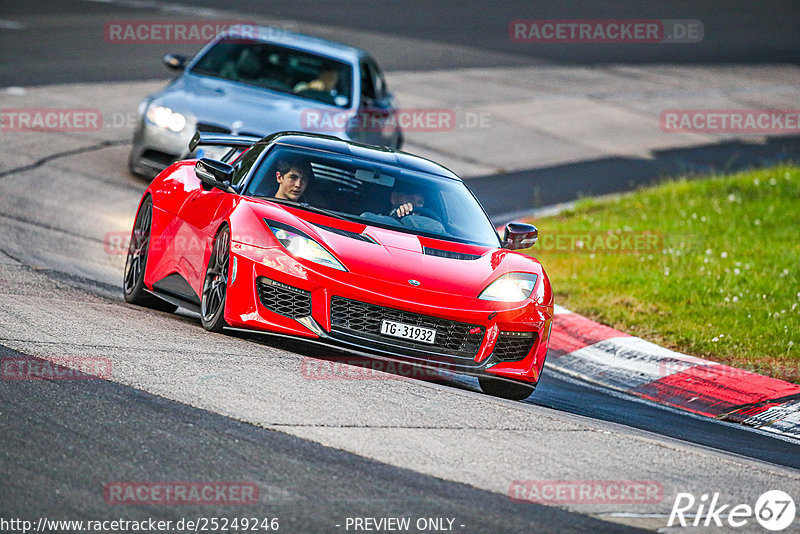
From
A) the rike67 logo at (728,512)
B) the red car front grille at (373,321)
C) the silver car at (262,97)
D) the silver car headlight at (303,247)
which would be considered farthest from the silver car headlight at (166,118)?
the rike67 logo at (728,512)

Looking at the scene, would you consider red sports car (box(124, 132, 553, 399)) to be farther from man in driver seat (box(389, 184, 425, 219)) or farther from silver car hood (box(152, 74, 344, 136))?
silver car hood (box(152, 74, 344, 136))

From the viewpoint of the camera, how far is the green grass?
10.3 metres

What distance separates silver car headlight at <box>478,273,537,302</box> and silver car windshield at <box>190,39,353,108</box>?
22.6ft

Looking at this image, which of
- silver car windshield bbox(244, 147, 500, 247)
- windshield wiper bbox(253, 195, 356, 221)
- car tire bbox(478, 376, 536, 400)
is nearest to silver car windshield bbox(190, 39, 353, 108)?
silver car windshield bbox(244, 147, 500, 247)

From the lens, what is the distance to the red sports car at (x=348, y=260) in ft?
23.8

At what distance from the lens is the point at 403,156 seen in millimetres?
9203

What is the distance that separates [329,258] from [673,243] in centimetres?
705

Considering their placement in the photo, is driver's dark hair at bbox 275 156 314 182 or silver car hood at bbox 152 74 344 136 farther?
silver car hood at bbox 152 74 344 136

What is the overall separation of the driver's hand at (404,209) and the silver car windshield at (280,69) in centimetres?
604

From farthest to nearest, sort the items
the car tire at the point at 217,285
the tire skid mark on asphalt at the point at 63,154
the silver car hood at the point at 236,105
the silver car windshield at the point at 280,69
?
1. the silver car windshield at the point at 280,69
2. the tire skid mark on asphalt at the point at 63,154
3. the silver car hood at the point at 236,105
4. the car tire at the point at 217,285

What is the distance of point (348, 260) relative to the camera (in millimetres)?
7344

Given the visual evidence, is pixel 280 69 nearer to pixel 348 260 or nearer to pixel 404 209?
pixel 404 209

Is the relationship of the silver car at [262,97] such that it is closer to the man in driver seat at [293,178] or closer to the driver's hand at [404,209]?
the man in driver seat at [293,178]

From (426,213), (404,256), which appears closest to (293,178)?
(426,213)
